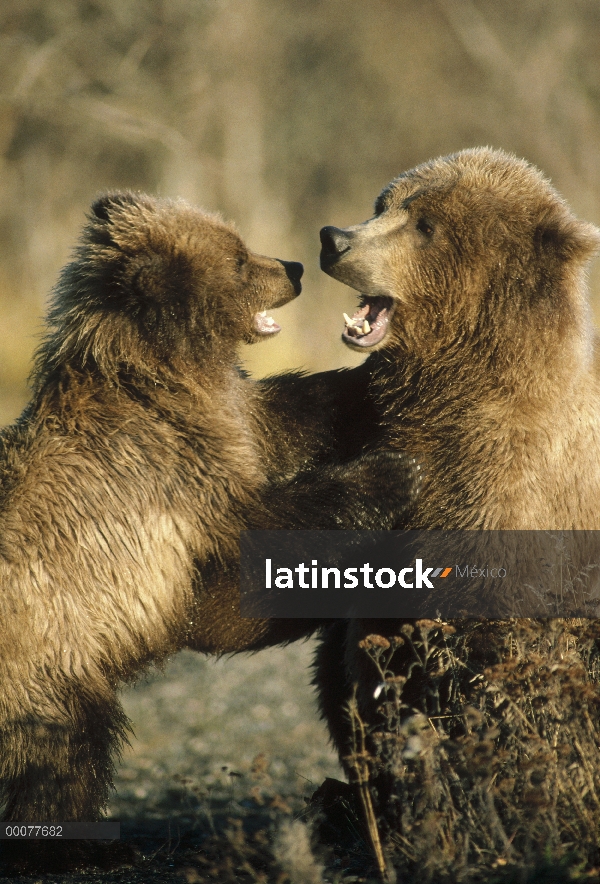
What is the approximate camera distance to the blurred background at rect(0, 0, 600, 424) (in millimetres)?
14211

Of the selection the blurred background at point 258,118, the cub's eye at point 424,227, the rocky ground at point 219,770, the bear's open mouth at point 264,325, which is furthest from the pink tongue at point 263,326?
the blurred background at point 258,118

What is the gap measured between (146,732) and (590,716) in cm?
505

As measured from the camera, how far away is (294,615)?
4.55 m

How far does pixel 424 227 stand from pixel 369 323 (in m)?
0.44

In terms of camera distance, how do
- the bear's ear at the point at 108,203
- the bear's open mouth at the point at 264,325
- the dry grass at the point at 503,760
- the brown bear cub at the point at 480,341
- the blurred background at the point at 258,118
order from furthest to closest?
1. the blurred background at the point at 258,118
2. the bear's open mouth at the point at 264,325
3. the bear's ear at the point at 108,203
4. the brown bear cub at the point at 480,341
5. the dry grass at the point at 503,760

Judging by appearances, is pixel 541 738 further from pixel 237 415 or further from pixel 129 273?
pixel 129 273

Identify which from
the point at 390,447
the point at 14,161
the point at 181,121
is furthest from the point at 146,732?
the point at 181,121

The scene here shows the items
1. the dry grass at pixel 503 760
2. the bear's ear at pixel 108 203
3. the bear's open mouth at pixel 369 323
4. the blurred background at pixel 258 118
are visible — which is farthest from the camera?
the blurred background at pixel 258 118

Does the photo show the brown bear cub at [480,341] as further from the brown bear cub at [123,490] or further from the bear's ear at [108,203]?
the bear's ear at [108,203]

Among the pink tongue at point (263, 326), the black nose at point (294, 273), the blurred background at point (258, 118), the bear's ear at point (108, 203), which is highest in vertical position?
the blurred background at point (258, 118)

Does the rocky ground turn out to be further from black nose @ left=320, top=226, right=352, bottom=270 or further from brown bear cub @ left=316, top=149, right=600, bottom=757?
black nose @ left=320, top=226, right=352, bottom=270

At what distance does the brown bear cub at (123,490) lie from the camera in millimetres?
4238

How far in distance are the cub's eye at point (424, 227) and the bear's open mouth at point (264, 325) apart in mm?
853

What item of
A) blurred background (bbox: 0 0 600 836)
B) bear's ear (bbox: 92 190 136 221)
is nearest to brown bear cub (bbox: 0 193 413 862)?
bear's ear (bbox: 92 190 136 221)
